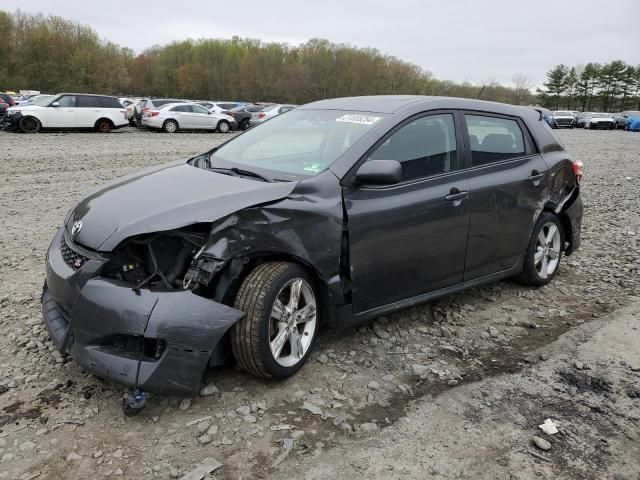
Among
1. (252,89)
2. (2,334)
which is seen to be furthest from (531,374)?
(252,89)

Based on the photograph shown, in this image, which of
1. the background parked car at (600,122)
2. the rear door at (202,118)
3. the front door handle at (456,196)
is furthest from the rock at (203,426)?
the background parked car at (600,122)

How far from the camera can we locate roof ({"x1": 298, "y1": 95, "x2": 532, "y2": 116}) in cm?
398

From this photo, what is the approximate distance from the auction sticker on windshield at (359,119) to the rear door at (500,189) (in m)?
0.85

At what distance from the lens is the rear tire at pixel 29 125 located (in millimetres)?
19078

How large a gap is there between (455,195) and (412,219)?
485 mm

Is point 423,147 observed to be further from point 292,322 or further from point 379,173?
point 292,322

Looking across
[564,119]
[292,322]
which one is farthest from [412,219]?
[564,119]

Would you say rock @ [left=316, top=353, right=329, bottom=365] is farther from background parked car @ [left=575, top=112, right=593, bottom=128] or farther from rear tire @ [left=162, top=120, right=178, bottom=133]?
background parked car @ [left=575, top=112, right=593, bottom=128]

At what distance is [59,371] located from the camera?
3291 mm

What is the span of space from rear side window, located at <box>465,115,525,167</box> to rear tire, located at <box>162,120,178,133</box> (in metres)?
20.7

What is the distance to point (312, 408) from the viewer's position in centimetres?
304

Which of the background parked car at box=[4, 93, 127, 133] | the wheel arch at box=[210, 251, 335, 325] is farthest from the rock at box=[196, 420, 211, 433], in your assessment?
the background parked car at box=[4, 93, 127, 133]

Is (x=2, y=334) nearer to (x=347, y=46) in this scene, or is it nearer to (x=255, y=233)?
(x=255, y=233)

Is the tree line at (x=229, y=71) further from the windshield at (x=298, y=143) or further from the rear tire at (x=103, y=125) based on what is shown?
the windshield at (x=298, y=143)
